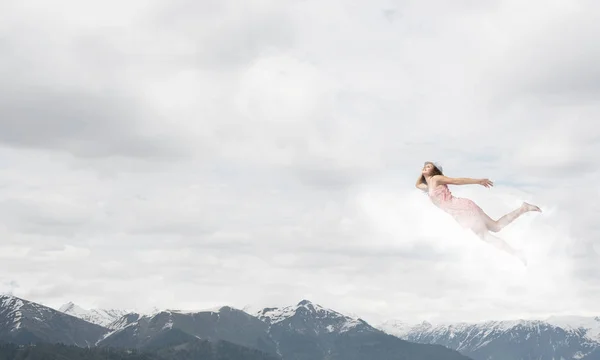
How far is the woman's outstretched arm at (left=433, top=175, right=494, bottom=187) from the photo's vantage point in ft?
88.2

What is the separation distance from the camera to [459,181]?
2848cm

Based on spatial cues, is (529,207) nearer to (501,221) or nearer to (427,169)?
(501,221)

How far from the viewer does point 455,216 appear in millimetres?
31578

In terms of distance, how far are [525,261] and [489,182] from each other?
7.00 metres

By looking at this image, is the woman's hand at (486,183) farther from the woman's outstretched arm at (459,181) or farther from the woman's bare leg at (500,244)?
Answer: the woman's bare leg at (500,244)

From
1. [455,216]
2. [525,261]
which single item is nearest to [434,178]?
[455,216]

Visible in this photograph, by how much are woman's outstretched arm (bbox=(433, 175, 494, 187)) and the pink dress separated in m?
0.91

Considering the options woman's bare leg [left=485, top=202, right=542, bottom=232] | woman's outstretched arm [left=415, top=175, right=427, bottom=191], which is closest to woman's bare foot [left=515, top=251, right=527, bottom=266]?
woman's bare leg [left=485, top=202, right=542, bottom=232]

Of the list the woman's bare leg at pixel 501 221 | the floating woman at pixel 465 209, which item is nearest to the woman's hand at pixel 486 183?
the floating woman at pixel 465 209

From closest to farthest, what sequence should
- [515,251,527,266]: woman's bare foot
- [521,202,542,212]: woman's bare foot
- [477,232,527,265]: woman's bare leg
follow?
[521,202,542,212]: woman's bare foot
[477,232,527,265]: woman's bare leg
[515,251,527,266]: woman's bare foot

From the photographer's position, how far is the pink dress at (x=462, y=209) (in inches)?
1217

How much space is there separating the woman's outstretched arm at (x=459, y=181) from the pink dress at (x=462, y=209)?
0.91m

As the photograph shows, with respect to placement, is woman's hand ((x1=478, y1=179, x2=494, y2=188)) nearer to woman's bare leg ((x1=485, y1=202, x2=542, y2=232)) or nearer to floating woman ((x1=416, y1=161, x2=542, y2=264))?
floating woman ((x1=416, y1=161, x2=542, y2=264))

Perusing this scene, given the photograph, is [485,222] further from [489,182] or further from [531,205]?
[489,182]
